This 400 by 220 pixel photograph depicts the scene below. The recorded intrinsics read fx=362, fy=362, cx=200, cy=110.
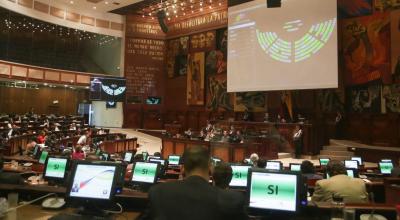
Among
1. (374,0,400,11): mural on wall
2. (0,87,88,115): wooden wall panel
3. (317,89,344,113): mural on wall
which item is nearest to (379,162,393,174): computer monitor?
(317,89,344,113): mural on wall

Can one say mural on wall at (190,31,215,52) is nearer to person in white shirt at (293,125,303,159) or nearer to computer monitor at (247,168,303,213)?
person in white shirt at (293,125,303,159)

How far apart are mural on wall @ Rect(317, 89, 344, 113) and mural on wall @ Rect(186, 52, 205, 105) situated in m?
7.14

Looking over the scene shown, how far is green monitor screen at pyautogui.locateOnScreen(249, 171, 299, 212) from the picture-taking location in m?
2.88

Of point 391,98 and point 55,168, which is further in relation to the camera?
point 391,98

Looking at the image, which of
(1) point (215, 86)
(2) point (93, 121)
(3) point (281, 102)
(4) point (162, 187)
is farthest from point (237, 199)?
(2) point (93, 121)

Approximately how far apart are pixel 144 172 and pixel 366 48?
12.2 m

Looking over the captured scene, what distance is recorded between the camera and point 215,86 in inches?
791

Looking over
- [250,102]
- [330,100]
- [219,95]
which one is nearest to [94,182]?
[330,100]

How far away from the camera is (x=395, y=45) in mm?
13703

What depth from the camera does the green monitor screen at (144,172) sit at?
562 cm

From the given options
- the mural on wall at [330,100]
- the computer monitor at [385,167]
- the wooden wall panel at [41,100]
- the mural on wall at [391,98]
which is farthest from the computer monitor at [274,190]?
the wooden wall panel at [41,100]

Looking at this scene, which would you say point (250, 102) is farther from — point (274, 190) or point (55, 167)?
point (274, 190)

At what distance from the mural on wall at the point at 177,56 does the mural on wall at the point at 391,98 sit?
11.6 meters

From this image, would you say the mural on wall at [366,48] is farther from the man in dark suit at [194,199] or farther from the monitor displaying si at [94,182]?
the man in dark suit at [194,199]
